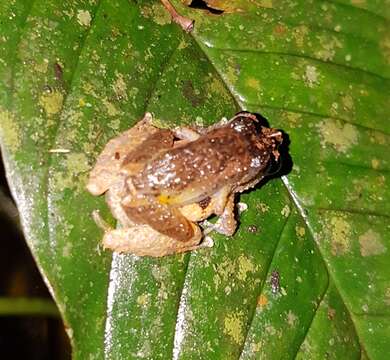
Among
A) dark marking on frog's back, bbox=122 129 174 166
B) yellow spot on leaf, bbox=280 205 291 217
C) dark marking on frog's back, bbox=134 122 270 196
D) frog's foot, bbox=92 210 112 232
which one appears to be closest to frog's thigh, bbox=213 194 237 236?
dark marking on frog's back, bbox=134 122 270 196

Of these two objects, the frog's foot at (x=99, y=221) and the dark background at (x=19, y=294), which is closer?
the frog's foot at (x=99, y=221)

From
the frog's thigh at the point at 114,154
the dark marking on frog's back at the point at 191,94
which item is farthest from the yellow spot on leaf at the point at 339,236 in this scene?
the frog's thigh at the point at 114,154

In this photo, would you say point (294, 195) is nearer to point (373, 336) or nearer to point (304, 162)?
point (304, 162)

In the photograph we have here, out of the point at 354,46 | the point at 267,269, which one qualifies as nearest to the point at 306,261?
the point at 267,269

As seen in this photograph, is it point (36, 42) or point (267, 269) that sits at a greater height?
point (36, 42)

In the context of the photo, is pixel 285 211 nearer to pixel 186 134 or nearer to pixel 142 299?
pixel 186 134

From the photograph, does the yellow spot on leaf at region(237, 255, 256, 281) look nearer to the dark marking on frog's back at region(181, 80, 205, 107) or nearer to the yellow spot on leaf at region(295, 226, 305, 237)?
the yellow spot on leaf at region(295, 226, 305, 237)

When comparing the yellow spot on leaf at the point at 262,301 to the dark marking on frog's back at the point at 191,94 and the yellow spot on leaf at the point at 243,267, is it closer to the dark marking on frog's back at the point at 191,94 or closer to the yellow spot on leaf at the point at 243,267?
the yellow spot on leaf at the point at 243,267
